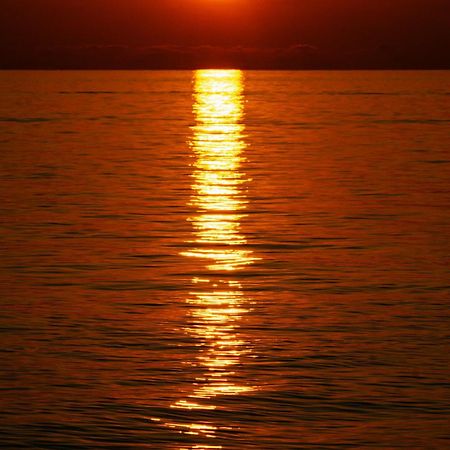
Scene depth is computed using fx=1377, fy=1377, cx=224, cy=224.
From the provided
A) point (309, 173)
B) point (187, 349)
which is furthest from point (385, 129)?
point (187, 349)

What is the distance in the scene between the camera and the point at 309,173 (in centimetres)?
4906

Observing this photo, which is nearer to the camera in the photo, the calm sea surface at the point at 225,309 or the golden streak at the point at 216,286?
the calm sea surface at the point at 225,309

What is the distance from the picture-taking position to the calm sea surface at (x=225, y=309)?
52.2 feet

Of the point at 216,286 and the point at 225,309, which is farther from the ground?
the point at 216,286

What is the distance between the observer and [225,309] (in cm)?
2214

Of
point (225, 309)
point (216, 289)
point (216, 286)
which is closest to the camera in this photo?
point (225, 309)

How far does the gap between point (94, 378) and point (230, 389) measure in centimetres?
183

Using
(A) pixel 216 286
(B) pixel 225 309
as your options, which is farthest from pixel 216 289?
(B) pixel 225 309

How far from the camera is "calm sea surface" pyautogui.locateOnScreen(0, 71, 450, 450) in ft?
52.2

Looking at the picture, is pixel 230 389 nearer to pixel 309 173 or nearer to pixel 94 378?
pixel 94 378

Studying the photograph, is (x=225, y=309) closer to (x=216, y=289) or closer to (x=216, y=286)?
(x=216, y=289)

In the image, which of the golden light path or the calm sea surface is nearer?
the calm sea surface

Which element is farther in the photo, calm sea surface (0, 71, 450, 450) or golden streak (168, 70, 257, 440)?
golden streak (168, 70, 257, 440)

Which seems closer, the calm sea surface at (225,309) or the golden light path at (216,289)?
the calm sea surface at (225,309)
